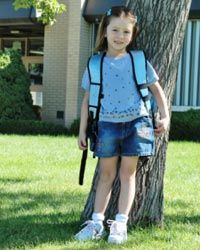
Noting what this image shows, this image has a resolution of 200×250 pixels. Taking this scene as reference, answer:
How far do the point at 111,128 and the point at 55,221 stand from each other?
1148mm

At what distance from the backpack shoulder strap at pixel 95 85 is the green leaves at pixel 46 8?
11.0 m

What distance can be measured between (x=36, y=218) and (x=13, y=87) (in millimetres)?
11764

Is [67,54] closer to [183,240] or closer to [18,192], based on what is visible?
[18,192]

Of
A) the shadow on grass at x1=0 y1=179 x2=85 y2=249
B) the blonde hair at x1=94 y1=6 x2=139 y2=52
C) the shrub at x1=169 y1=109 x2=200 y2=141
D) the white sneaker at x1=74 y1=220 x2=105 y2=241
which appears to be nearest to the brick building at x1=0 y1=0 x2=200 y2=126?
the shrub at x1=169 y1=109 x2=200 y2=141

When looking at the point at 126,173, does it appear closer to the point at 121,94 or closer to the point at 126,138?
the point at 126,138

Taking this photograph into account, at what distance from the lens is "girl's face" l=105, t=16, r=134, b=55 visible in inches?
182

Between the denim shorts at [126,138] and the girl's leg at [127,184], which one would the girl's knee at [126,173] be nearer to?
the girl's leg at [127,184]

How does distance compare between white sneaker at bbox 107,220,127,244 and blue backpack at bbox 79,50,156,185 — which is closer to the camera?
white sneaker at bbox 107,220,127,244

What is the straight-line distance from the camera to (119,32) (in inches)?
182

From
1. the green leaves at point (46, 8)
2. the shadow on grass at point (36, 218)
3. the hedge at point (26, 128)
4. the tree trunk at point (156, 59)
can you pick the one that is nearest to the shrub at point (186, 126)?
the hedge at point (26, 128)

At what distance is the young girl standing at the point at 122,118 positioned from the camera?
15.1 ft

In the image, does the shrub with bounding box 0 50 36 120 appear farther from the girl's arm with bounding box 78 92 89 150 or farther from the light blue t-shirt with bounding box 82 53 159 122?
the light blue t-shirt with bounding box 82 53 159 122

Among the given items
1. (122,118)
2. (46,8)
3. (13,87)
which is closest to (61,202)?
(122,118)

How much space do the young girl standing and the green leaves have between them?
36.1 feet
